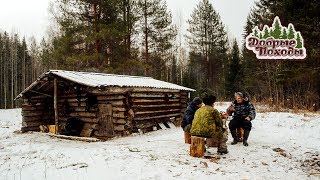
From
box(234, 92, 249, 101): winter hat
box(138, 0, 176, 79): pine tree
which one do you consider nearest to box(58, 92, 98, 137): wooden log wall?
box(234, 92, 249, 101): winter hat

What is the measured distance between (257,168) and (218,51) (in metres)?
28.4

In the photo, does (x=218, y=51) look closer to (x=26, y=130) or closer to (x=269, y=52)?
(x=269, y=52)

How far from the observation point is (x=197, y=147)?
7.30 metres

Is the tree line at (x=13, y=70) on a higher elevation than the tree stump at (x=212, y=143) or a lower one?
higher

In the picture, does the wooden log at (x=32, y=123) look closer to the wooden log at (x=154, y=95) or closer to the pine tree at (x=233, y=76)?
the wooden log at (x=154, y=95)

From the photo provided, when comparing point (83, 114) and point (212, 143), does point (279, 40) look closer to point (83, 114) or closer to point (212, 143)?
point (83, 114)

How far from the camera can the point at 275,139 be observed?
1004cm

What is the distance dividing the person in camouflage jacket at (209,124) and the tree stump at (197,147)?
0.48 ft

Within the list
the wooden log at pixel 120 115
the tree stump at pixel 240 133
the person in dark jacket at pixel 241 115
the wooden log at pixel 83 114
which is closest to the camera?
the person in dark jacket at pixel 241 115

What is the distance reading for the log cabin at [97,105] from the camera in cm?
1291

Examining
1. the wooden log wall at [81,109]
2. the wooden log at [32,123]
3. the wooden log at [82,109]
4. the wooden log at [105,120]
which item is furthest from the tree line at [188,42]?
the wooden log at [105,120]

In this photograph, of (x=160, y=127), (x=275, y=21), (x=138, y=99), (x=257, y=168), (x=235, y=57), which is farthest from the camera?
(x=235, y=57)

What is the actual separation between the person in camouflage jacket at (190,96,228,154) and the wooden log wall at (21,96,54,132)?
11.6 metres

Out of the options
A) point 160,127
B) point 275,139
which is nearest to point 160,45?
point 160,127
